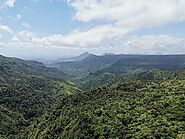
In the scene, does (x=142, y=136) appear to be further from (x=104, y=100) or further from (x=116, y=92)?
(x=116, y=92)

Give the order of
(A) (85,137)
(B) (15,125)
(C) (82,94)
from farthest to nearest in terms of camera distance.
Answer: (B) (15,125) < (C) (82,94) < (A) (85,137)

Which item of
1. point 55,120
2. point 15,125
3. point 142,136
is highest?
point 142,136

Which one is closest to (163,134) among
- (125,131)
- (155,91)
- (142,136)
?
(142,136)

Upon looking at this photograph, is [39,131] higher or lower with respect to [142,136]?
lower

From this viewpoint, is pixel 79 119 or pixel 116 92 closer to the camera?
pixel 79 119

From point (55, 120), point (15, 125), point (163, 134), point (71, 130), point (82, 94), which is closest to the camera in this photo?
point (163, 134)

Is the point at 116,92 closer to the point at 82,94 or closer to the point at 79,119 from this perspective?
the point at 82,94

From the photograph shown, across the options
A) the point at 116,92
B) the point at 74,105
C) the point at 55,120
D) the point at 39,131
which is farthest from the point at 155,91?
the point at 39,131
